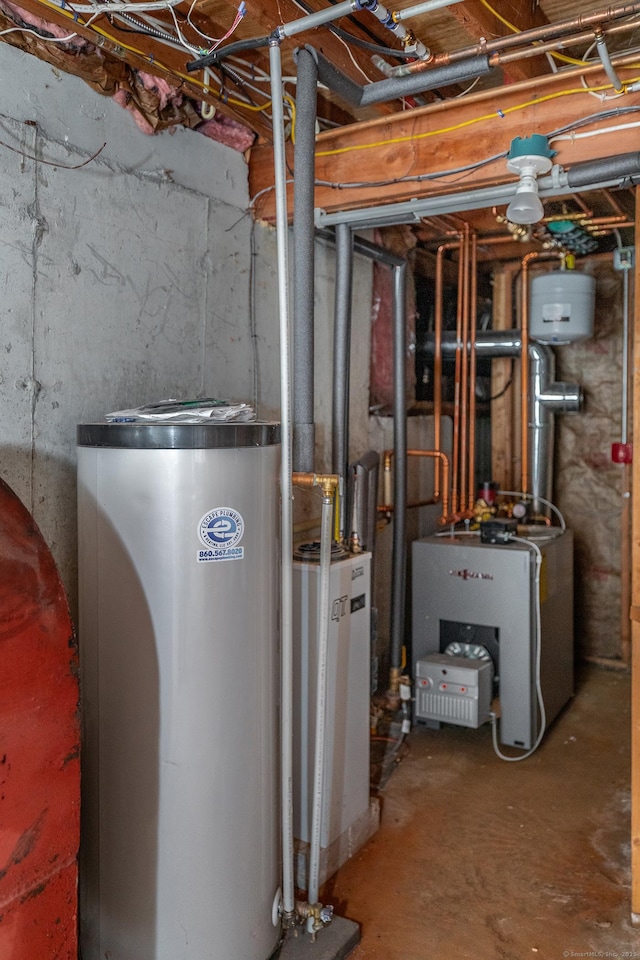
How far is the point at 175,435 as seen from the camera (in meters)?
1.59

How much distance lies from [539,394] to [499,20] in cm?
212

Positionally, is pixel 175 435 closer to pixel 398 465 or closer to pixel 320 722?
pixel 320 722

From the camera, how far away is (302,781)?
2221mm

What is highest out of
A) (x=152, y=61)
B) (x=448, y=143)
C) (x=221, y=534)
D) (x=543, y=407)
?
(x=152, y=61)

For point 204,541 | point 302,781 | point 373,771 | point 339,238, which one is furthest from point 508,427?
point 204,541

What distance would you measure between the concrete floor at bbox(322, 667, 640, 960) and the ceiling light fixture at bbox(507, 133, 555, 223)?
6.29 ft

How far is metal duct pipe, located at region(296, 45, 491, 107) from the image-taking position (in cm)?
196

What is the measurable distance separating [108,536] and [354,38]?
4.60 feet

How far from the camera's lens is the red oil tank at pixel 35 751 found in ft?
4.02

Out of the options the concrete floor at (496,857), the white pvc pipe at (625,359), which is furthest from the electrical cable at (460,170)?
the concrete floor at (496,857)

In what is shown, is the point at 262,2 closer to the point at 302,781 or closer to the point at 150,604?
the point at 150,604

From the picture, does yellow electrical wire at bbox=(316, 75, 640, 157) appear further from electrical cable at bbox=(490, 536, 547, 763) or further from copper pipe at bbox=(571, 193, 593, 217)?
electrical cable at bbox=(490, 536, 547, 763)

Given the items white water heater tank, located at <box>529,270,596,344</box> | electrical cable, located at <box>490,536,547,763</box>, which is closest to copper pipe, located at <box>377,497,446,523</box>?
electrical cable, located at <box>490,536,547,763</box>

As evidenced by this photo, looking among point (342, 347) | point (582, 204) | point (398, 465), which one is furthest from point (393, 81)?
point (398, 465)
